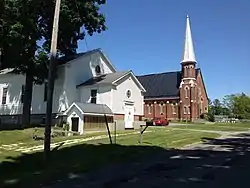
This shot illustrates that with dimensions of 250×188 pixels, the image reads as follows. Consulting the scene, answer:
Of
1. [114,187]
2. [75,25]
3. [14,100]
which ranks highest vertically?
[75,25]

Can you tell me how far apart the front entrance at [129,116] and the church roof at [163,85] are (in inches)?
1351

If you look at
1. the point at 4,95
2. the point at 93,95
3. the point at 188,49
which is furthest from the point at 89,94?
the point at 188,49

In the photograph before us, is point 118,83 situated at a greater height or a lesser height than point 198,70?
lesser

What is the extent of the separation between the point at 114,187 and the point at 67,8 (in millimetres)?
24331

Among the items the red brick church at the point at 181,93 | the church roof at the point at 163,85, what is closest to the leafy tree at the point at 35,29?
the red brick church at the point at 181,93

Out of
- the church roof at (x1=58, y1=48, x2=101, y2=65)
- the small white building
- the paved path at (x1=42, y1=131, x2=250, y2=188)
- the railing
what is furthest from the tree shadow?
the railing

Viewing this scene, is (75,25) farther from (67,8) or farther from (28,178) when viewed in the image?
(28,178)

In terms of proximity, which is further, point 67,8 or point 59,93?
point 59,93

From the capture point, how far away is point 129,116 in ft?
126

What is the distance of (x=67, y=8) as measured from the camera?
3078cm

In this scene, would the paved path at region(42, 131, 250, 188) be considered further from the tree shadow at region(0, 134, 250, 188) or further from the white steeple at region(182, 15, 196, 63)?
the white steeple at region(182, 15, 196, 63)

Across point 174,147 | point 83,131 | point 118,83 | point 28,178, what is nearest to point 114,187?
point 28,178

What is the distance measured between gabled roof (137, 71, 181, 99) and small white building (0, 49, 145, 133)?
33.6m

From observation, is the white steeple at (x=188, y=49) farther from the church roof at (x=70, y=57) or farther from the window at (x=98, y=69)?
the church roof at (x=70, y=57)
